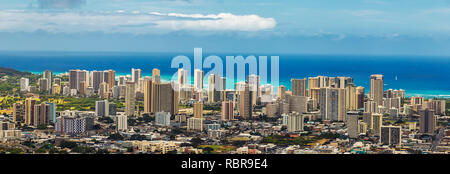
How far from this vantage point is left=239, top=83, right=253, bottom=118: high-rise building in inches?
440

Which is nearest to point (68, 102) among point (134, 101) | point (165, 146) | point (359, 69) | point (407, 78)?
point (134, 101)

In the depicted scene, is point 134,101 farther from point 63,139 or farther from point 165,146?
point 165,146

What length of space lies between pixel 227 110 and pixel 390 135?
3.19m

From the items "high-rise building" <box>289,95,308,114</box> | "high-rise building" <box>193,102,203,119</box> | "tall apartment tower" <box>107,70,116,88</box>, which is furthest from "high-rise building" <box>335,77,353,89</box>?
"tall apartment tower" <box>107,70,116,88</box>

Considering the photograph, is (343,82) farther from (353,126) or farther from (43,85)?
(43,85)

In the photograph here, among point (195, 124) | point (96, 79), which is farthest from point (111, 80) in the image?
point (195, 124)

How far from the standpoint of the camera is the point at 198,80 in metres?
15.0

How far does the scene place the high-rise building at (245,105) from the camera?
11180mm

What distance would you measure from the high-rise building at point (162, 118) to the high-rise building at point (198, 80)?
3.78 meters

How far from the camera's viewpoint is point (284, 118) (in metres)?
10.2

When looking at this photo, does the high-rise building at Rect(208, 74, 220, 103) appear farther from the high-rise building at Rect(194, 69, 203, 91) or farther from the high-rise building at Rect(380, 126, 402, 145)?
the high-rise building at Rect(380, 126, 402, 145)

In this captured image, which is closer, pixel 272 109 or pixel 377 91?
pixel 272 109

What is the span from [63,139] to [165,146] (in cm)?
156
